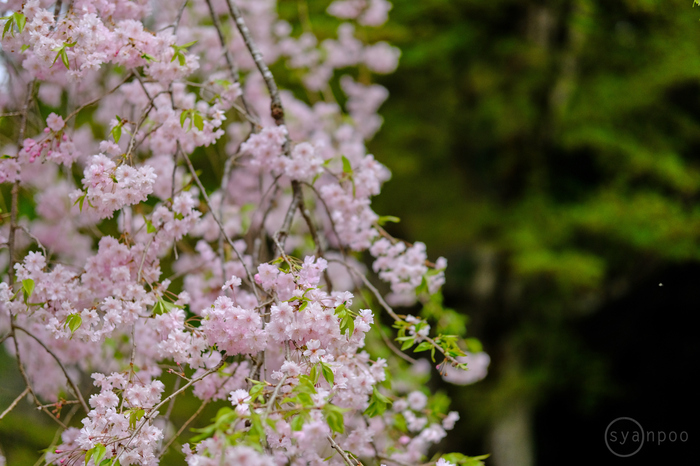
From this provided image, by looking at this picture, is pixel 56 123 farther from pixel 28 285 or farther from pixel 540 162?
pixel 540 162

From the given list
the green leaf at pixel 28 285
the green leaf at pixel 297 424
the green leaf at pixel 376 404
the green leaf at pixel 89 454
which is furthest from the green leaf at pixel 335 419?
the green leaf at pixel 28 285

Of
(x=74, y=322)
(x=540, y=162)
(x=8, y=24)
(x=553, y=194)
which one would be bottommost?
→ (x=553, y=194)

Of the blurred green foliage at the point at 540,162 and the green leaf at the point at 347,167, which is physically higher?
the green leaf at the point at 347,167

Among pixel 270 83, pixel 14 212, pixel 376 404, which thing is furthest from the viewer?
pixel 270 83

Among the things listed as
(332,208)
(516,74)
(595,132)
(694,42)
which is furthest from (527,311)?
(332,208)

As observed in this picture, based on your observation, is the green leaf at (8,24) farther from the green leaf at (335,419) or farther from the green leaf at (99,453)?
the green leaf at (335,419)

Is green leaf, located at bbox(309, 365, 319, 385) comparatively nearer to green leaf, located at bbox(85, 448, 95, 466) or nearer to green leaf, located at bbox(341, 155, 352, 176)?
green leaf, located at bbox(85, 448, 95, 466)

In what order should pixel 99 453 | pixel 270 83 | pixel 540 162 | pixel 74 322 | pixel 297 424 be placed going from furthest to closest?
pixel 540 162
pixel 270 83
pixel 74 322
pixel 99 453
pixel 297 424

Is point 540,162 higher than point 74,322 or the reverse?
the reverse

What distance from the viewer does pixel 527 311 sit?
5395 millimetres

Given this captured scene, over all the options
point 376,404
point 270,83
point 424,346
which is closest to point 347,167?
point 270,83

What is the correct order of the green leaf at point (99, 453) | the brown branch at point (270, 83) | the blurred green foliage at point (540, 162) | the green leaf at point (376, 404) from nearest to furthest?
1. the green leaf at point (99, 453)
2. the green leaf at point (376, 404)
3. the brown branch at point (270, 83)
4. the blurred green foliage at point (540, 162)

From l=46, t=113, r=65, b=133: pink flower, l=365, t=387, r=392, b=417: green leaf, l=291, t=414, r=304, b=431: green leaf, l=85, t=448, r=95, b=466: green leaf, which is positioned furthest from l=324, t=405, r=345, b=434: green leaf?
l=46, t=113, r=65, b=133: pink flower

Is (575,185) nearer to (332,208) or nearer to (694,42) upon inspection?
(694,42)
